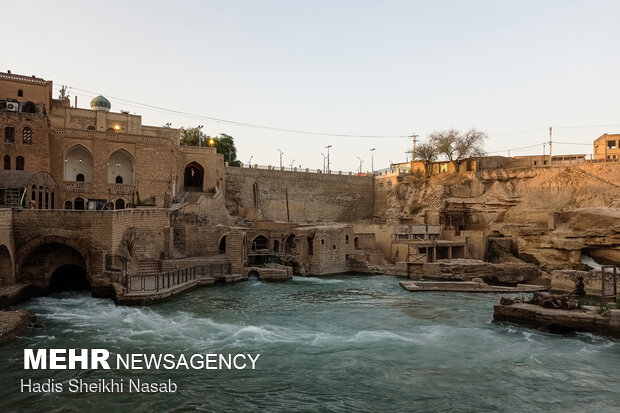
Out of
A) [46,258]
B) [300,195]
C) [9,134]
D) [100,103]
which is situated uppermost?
[100,103]

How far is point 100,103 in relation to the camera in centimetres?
4184

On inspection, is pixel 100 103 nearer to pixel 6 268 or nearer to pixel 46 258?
pixel 46 258

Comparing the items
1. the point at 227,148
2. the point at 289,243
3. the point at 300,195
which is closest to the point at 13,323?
the point at 289,243

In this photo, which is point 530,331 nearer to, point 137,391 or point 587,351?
point 587,351

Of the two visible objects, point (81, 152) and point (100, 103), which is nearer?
point (81, 152)

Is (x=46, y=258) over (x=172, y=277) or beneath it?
over

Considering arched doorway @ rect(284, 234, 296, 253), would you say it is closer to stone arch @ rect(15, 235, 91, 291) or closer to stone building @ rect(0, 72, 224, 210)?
stone building @ rect(0, 72, 224, 210)

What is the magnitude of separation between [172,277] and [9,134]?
16.7 m

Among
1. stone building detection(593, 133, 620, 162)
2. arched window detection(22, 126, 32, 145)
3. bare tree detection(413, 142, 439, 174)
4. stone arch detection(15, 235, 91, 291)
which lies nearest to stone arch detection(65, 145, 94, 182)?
arched window detection(22, 126, 32, 145)

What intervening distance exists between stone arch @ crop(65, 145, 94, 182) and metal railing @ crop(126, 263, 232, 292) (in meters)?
14.2

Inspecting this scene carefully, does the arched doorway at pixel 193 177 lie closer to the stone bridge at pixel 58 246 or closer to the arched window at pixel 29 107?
the arched window at pixel 29 107

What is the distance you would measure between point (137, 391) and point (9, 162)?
2586 centimetres

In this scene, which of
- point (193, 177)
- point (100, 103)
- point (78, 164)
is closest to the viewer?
point (78, 164)

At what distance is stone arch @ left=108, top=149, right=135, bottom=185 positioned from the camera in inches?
1345
